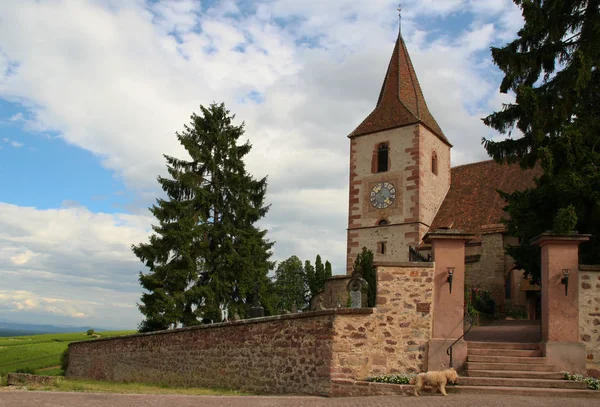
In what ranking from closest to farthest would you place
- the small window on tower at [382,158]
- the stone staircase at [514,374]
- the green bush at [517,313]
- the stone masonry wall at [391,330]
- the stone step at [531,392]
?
the stone step at [531,392], the stone staircase at [514,374], the stone masonry wall at [391,330], the green bush at [517,313], the small window on tower at [382,158]

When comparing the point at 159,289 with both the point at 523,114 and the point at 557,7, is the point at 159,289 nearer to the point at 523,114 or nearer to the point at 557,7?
the point at 523,114

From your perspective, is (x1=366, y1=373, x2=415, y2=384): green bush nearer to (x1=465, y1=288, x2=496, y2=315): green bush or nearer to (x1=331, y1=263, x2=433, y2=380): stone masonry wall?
(x1=331, y1=263, x2=433, y2=380): stone masonry wall

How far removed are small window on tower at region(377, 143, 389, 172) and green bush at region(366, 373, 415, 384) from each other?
72.7 feet

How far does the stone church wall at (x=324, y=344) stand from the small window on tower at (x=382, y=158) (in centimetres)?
1905

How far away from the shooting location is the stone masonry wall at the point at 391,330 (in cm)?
1243

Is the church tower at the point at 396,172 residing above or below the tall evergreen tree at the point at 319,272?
above

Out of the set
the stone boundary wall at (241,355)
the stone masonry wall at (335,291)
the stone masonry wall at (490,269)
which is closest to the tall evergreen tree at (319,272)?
the stone masonry wall at (335,291)

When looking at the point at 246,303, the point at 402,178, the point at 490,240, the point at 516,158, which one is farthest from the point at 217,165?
the point at 516,158

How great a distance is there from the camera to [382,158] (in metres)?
34.0

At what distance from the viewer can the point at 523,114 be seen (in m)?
17.1

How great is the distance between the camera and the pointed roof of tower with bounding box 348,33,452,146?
33.8 m

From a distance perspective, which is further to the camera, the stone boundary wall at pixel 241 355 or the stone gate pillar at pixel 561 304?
the stone boundary wall at pixel 241 355

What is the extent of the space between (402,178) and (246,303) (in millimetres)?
11191

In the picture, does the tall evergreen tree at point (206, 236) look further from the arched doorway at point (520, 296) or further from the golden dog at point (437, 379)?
the golden dog at point (437, 379)
